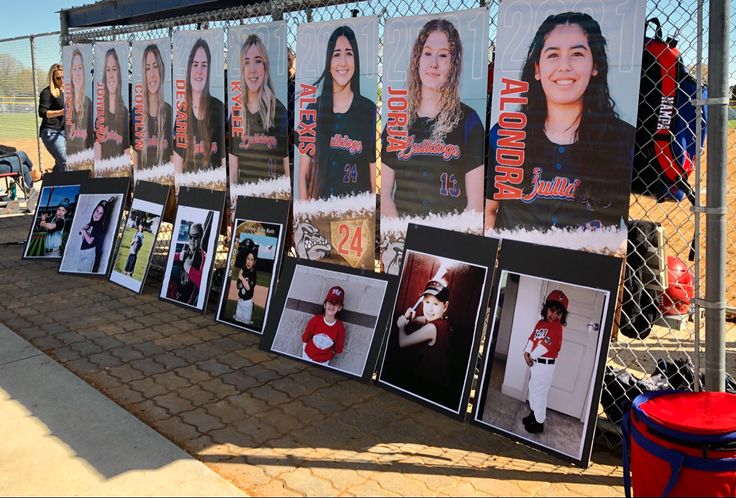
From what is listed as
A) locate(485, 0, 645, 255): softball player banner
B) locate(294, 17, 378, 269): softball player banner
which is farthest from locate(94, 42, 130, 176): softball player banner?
locate(485, 0, 645, 255): softball player banner

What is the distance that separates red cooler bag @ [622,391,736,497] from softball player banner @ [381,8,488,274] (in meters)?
1.65

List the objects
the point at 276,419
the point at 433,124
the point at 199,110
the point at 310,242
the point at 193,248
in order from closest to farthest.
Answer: the point at 276,419, the point at 433,124, the point at 310,242, the point at 193,248, the point at 199,110

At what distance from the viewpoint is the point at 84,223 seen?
279 inches

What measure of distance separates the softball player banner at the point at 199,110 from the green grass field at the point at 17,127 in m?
27.2

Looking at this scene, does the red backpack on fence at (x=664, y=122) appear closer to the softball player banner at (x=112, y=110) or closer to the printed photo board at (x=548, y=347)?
the printed photo board at (x=548, y=347)

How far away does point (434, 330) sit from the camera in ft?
12.9

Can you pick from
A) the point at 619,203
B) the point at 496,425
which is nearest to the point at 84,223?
the point at 496,425

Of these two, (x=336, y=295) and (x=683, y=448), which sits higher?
(x=336, y=295)

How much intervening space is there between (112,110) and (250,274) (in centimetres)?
357

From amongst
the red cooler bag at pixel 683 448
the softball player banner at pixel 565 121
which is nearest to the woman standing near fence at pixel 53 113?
the softball player banner at pixel 565 121

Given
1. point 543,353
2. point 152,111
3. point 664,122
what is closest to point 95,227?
point 152,111

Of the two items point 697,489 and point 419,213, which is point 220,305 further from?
point 697,489

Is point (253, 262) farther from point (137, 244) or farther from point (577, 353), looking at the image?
point (577, 353)

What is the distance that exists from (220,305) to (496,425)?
9.18 feet
